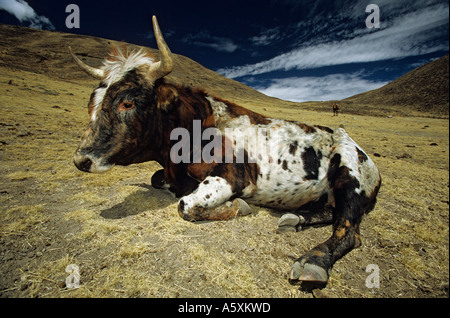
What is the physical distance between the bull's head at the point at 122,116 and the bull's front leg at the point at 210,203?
1048 mm

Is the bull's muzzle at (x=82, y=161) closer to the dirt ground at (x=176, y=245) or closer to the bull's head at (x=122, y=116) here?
the bull's head at (x=122, y=116)

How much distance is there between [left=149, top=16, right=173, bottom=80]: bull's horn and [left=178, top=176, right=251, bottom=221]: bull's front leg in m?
1.72

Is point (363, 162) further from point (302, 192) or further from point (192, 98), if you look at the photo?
point (192, 98)

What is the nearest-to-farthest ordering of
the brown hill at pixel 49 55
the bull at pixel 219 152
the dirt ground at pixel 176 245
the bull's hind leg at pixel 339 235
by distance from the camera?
the dirt ground at pixel 176 245 < the bull's hind leg at pixel 339 235 < the bull at pixel 219 152 < the brown hill at pixel 49 55

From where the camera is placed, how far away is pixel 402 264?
7.35 ft

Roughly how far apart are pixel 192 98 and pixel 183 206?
1797mm

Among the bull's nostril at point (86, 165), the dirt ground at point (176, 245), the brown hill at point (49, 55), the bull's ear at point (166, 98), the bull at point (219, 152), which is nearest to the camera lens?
the dirt ground at point (176, 245)

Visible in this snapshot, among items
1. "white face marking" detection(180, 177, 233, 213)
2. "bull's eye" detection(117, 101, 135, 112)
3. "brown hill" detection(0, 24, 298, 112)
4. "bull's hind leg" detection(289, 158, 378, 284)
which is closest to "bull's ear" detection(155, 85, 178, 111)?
"bull's eye" detection(117, 101, 135, 112)

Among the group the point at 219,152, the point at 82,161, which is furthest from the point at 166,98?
the point at 82,161

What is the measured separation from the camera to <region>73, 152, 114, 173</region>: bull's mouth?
2.63 m

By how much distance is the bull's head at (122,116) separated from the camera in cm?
273

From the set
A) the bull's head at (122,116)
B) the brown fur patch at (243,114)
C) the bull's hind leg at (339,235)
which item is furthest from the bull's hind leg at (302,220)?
the bull's head at (122,116)
